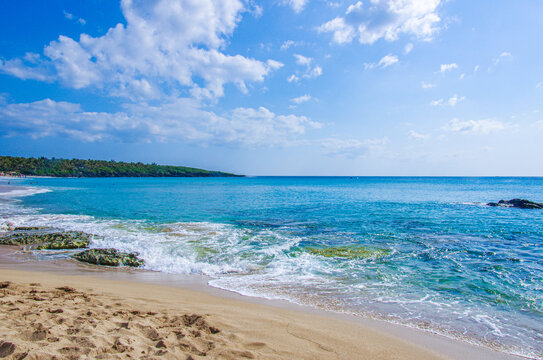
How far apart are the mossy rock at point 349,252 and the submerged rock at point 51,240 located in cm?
1263

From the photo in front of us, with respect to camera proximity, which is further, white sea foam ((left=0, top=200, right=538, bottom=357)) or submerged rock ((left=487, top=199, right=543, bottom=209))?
submerged rock ((left=487, top=199, right=543, bottom=209))

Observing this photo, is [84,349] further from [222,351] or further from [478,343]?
[478,343]

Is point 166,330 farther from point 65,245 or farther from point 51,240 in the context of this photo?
point 51,240

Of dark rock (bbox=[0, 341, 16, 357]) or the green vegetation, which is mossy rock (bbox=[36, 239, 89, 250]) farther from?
the green vegetation

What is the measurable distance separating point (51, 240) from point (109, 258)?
5621mm

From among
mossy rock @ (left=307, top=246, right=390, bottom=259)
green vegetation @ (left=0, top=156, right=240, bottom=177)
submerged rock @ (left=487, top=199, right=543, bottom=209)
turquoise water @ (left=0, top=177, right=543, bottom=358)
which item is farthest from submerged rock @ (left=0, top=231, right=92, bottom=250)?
green vegetation @ (left=0, top=156, right=240, bottom=177)

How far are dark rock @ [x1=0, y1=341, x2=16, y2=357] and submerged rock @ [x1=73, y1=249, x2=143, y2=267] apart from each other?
26.0 ft

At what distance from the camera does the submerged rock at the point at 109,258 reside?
38.7 feet

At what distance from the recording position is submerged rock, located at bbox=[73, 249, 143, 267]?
11.8 metres

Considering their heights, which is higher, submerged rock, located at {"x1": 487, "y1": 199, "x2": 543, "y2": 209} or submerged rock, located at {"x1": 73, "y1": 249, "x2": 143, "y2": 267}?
submerged rock, located at {"x1": 487, "y1": 199, "x2": 543, "y2": 209}

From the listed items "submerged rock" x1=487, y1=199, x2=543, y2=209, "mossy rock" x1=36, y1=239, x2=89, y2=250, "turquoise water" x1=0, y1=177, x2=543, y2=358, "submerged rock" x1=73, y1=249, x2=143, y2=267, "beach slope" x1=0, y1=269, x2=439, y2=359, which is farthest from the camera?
"submerged rock" x1=487, y1=199, x2=543, y2=209

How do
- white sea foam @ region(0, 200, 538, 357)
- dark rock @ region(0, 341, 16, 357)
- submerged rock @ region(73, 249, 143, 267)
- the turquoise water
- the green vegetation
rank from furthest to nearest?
the green vegetation, submerged rock @ region(73, 249, 143, 267), white sea foam @ region(0, 200, 538, 357), the turquoise water, dark rock @ region(0, 341, 16, 357)

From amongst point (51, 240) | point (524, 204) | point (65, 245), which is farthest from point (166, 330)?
point (524, 204)

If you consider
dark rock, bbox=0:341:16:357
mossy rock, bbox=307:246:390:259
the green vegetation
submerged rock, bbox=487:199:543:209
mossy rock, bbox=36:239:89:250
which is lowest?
mossy rock, bbox=36:239:89:250
